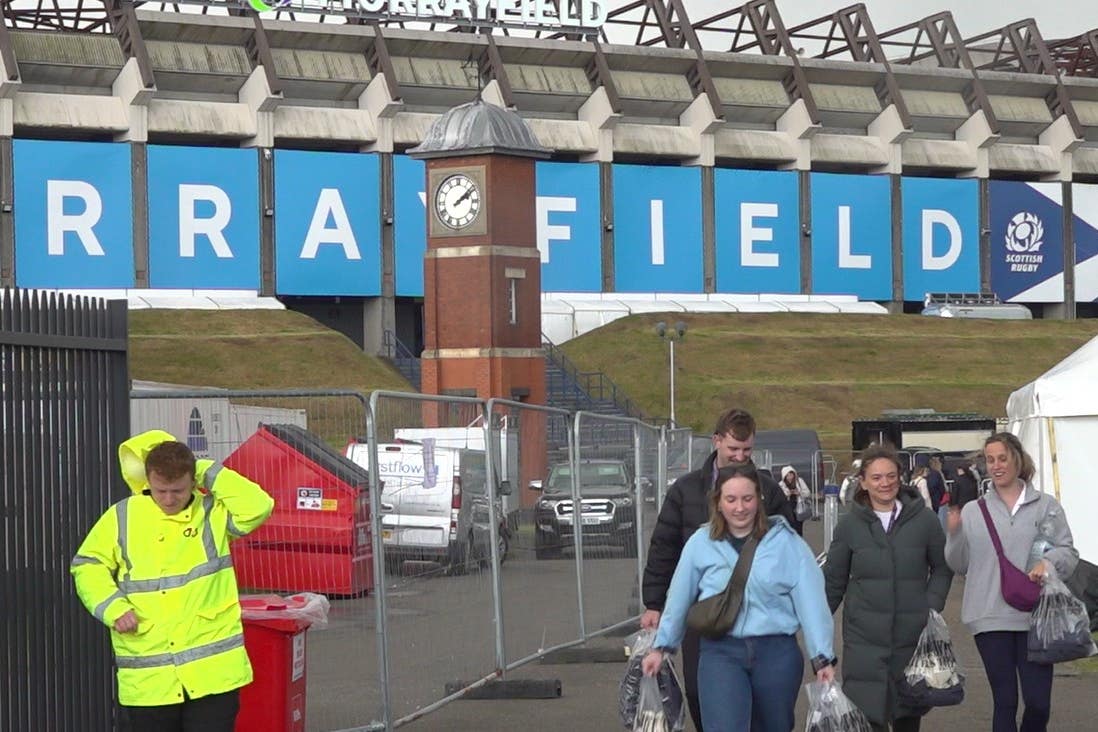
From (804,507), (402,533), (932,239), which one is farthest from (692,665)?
(932,239)

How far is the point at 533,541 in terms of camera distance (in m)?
14.7

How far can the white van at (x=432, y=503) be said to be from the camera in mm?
10953

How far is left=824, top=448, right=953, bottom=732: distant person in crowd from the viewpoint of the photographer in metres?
9.27

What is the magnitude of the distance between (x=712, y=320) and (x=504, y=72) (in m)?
11.8

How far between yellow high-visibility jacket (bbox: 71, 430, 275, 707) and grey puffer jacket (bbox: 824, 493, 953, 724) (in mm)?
3146

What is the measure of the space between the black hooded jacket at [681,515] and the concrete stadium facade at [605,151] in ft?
187

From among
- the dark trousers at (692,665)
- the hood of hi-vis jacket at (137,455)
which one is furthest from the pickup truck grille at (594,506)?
the hood of hi-vis jacket at (137,455)

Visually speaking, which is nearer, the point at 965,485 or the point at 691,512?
the point at 691,512

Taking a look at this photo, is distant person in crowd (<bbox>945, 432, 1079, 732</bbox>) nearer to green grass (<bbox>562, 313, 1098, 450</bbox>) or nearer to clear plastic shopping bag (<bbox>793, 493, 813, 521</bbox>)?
clear plastic shopping bag (<bbox>793, 493, 813, 521</bbox>)

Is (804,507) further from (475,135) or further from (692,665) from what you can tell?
(692,665)

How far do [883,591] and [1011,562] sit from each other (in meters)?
0.97

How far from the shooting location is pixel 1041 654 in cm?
974

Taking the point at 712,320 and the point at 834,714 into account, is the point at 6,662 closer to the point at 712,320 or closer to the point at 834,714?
the point at 834,714

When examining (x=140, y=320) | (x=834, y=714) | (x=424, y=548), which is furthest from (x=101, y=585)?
(x=140, y=320)
